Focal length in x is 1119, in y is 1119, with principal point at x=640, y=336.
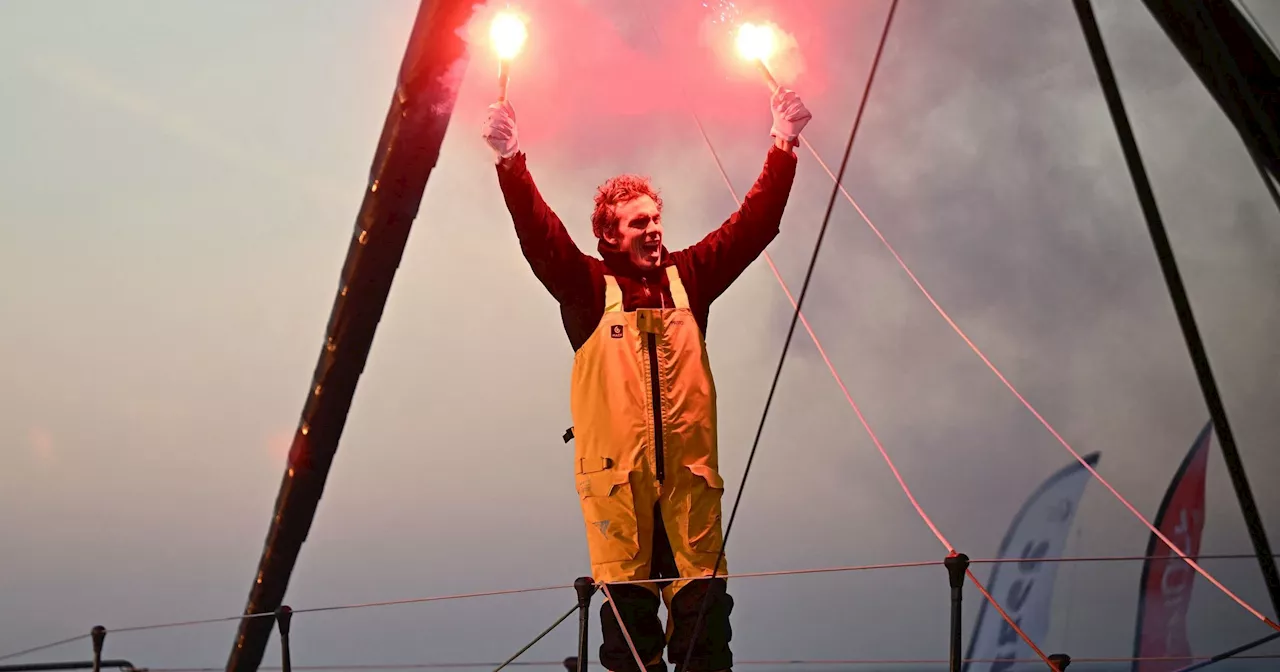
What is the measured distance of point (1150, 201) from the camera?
5.59 feet

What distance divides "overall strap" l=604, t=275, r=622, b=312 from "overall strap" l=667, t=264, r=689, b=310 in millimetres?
153

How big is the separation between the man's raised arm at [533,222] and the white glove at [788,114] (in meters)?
0.70

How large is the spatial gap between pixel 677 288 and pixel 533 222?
0.45 m

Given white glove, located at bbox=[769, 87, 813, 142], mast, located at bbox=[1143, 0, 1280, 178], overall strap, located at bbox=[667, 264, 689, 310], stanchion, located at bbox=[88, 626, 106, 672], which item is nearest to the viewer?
mast, located at bbox=[1143, 0, 1280, 178]

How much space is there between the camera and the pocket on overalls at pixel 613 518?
9.56ft

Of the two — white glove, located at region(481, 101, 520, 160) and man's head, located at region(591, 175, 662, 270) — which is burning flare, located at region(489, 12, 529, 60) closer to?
white glove, located at region(481, 101, 520, 160)

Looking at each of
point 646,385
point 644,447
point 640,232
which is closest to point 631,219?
point 640,232

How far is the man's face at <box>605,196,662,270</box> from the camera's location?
3.24 meters

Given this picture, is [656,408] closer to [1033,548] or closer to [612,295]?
[612,295]

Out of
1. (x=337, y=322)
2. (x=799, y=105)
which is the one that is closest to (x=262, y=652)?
(x=337, y=322)

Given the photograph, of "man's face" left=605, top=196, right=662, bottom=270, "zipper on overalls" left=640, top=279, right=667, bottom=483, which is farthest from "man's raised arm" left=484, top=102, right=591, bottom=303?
"zipper on overalls" left=640, top=279, right=667, bottom=483

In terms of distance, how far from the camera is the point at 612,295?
10.4 feet

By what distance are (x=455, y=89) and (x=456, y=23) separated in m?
0.21

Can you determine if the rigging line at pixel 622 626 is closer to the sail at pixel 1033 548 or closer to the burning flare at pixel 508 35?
the burning flare at pixel 508 35
